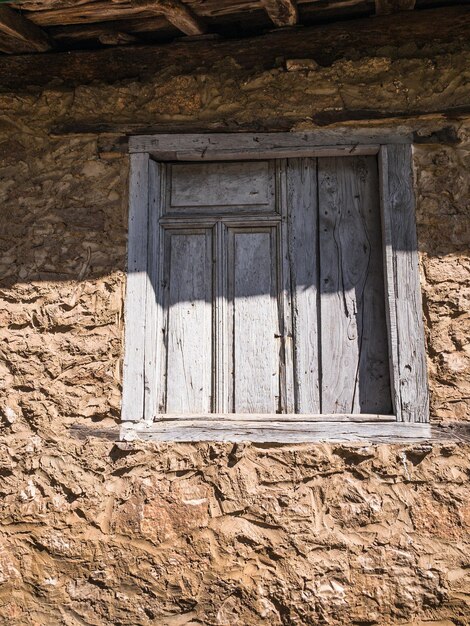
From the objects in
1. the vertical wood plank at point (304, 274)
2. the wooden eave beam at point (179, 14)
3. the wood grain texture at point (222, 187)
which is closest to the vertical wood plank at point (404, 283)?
the vertical wood plank at point (304, 274)

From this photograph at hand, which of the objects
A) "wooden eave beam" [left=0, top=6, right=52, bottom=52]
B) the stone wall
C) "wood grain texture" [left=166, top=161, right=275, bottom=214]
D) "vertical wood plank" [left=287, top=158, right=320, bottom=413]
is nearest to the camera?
the stone wall

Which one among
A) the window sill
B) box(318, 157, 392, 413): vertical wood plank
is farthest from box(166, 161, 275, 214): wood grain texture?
the window sill

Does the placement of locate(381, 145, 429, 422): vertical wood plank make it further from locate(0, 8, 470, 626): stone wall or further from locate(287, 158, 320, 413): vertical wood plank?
locate(287, 158, 320, 413): vertical wood plank

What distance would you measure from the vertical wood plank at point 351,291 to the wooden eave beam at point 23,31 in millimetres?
1491

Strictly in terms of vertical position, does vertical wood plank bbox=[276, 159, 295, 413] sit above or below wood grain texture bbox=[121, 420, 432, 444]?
above

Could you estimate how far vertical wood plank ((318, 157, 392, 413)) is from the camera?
9.82 ft

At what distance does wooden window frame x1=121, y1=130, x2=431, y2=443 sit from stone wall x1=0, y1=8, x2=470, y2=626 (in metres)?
0.06

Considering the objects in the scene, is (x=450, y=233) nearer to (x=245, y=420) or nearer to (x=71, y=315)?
(x=245, y=420)

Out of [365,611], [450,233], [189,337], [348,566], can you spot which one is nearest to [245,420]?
[189,337]

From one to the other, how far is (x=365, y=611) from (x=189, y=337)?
4.68ft

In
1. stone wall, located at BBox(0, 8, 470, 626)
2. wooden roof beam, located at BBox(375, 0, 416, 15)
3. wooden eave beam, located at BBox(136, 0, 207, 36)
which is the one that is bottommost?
stone wall, located at BBox(0, 8, 470, 626)

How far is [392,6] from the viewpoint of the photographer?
3008 mm

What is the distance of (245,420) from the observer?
290 cm

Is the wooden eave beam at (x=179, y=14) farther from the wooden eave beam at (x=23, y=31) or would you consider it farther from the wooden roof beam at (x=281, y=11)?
the wooden eave beam at (x=23, y=31)
